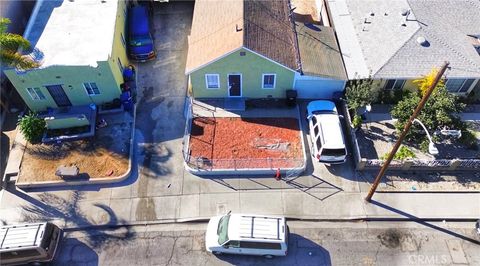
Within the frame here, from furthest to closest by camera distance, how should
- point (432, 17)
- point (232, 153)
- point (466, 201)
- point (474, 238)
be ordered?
point (432, 17), point (232, 153), point (466, 201), point (474, 238)

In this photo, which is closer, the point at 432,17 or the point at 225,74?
the point at 225,74

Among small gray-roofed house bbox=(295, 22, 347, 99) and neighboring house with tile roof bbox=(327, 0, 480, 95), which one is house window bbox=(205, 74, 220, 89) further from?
neighboring house with tile roof bbox=(327, 0, 480, 95)

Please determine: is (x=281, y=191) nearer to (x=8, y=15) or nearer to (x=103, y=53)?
(x=103, y=53)

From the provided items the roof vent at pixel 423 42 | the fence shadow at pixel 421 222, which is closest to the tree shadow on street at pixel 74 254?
the fence shadow at pixel 421 222

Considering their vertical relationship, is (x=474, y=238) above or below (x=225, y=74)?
below

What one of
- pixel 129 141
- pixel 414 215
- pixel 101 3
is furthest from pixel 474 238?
pixel 101 3

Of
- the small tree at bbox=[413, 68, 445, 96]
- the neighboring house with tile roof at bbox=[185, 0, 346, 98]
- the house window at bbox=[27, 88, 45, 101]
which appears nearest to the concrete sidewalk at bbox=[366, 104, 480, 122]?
the small tree at bbox=[413, 68, 445, 96]

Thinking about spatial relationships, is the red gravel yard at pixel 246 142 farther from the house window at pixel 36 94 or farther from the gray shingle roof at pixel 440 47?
the house window at pixel 36 94
